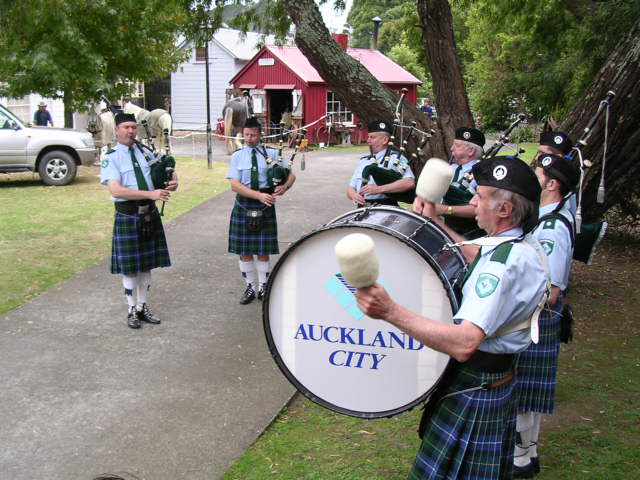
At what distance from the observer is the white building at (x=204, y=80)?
94.3 feet

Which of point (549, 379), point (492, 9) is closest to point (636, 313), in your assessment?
point (549, 379)

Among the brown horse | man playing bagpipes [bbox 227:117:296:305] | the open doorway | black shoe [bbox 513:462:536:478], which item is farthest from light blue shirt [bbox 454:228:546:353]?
the open doorway

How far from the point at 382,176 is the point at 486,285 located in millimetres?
3051

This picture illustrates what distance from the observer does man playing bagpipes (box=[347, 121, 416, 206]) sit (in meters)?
5.14

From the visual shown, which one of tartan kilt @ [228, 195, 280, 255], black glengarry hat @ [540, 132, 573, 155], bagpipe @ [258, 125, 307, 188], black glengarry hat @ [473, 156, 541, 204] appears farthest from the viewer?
tartan kilt @ [228, 195, 280, 255]

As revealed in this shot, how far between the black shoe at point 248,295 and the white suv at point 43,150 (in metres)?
8.41

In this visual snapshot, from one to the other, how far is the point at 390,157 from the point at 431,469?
318 centimetres

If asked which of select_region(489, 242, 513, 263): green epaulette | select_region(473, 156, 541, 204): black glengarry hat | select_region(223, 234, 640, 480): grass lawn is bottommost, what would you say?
select_region(223, 234, 640, 480): grass lawn

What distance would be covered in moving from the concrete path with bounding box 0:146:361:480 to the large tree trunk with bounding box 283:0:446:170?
216 centimetres

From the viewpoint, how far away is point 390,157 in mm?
5297

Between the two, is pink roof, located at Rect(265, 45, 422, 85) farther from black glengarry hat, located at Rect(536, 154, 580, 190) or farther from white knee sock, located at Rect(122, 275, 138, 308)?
black glengarry hat, located at Rect(536, 154, 580, 190)

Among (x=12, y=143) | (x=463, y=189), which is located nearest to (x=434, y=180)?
(x=463, y=189)

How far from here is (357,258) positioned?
6.08 feet

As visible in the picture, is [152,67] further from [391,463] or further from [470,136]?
[391,463]
